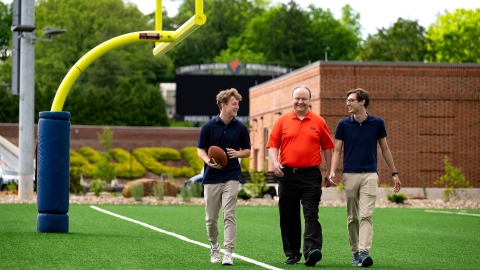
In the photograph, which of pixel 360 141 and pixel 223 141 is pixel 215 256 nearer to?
pixel 223 141

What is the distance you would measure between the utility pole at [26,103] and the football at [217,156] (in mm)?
20773

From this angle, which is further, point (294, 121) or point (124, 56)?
point (124, 56)

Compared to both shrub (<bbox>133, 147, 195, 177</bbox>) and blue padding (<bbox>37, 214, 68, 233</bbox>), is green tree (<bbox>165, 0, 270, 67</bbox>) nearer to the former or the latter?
shrub (<bbox>133, 147, 195, 177</bbox>)

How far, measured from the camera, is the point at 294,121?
1200cm

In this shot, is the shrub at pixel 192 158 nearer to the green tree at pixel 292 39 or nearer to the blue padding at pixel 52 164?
the green tree at pixel 292 39

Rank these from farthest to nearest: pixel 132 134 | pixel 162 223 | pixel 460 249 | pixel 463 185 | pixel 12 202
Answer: pixel 132 134
pixel 463 185
pixel 12 202
pixel 162 223
pixel 460 249

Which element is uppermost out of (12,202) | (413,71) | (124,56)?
(124,56)

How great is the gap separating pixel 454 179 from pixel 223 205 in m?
26.9

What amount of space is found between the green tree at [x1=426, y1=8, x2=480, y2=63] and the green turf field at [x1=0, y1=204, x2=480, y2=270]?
61848 mm

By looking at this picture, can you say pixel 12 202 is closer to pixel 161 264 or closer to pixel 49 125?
pixel 49 125

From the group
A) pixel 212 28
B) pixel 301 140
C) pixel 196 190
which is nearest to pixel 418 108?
pixel 196 190

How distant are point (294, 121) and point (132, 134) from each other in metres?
58.9

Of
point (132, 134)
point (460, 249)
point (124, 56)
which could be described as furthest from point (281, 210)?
point (124, 56)

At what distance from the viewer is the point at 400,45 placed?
88.3 m
